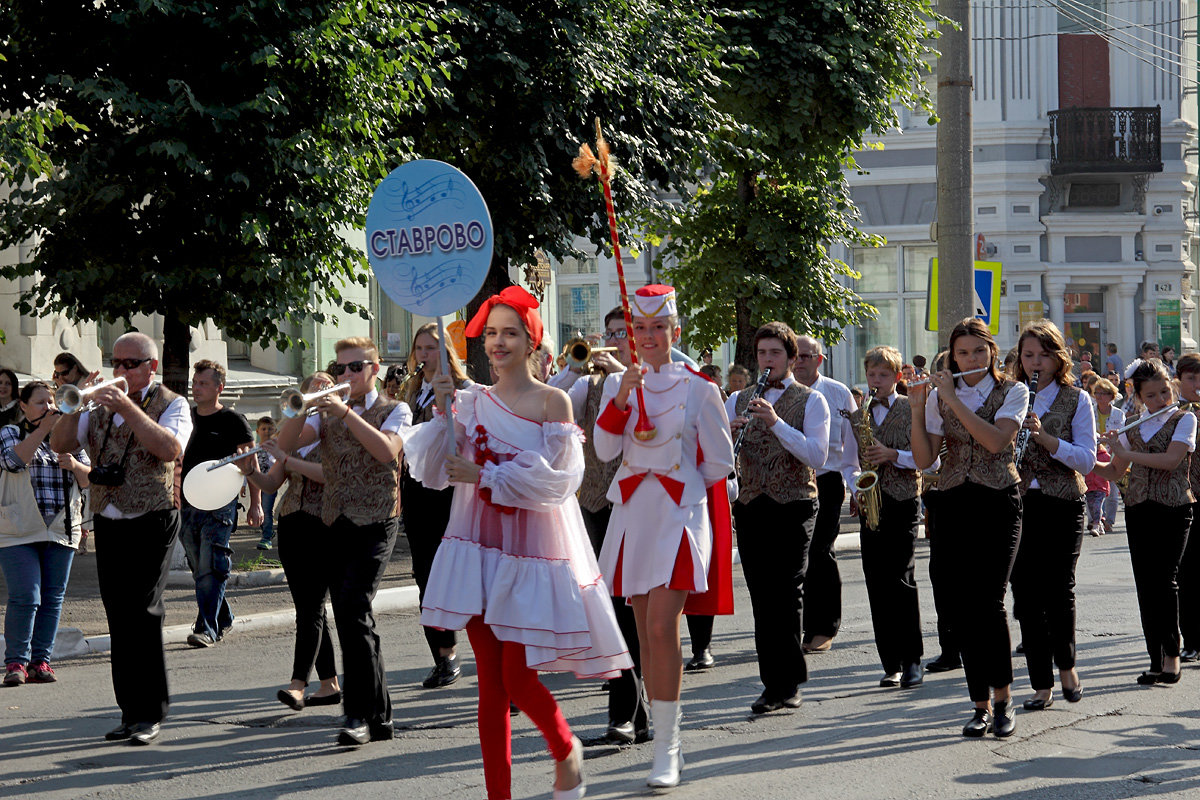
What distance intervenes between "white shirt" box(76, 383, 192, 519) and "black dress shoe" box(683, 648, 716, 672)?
3.36m

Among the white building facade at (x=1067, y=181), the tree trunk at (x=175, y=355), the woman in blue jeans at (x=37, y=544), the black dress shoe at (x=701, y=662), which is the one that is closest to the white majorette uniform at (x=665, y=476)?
the black dress shoe at (x=701, y=662)

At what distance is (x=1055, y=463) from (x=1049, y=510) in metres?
0.24

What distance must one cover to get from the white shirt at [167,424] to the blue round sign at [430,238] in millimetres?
1593

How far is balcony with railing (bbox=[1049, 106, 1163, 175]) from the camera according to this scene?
32000 mm

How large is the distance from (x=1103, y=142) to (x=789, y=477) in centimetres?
2698

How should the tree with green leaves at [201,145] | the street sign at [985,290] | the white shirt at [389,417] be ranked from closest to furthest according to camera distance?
1. the white shirt at [389,417]
2. the tree with green leaves at [201,145]
3. the street sign at [985,290]

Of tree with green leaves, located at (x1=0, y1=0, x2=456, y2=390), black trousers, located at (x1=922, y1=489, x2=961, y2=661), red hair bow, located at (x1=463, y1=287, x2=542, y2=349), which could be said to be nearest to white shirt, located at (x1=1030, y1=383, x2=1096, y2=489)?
black trousers, located at (x1=922, y1=489, x2=961, y2=661)

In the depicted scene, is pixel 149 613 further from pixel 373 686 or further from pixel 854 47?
pixel 854 47

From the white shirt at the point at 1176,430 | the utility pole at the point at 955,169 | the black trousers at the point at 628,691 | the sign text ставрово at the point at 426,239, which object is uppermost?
the utility pole at the point at 955,169

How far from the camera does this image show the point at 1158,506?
8250 millimetres

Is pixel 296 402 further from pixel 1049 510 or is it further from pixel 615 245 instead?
pixel 1049 510

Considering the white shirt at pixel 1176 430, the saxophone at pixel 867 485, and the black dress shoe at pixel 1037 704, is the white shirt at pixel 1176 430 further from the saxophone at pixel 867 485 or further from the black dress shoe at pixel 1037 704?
the black dress shoe at pixel 1037 704

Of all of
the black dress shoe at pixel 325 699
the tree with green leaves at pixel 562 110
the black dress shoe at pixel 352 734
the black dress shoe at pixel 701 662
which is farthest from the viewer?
the tree with green leaves at pixel 562 110

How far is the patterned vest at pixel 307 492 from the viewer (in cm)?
755
